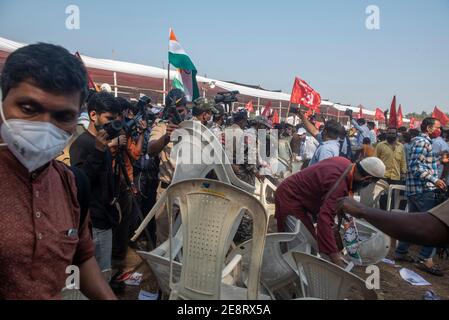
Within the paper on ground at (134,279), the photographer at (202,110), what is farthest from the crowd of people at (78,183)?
the photographer at (202,110)

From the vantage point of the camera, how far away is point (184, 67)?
5.34 m

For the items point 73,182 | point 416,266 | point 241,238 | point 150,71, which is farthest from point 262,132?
point 150,71

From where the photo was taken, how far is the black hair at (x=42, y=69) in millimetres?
1082

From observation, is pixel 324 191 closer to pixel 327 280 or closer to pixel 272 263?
pixel 272 263

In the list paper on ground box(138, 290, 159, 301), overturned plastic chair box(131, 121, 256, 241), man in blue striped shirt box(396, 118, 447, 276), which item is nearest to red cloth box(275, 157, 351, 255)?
overturned plastic chair box(131, 121, 256, 241)

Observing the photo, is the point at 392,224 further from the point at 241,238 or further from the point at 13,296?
the point at 241,238

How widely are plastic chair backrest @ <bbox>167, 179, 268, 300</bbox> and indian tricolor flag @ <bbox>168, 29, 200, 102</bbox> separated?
354 centimetres

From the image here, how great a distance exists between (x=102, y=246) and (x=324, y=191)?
6.56 feet

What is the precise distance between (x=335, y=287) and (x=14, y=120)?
202 centimetres

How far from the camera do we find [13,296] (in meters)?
1.04

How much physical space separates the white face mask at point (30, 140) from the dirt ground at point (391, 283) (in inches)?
97.2

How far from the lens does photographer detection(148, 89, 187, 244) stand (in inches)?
134

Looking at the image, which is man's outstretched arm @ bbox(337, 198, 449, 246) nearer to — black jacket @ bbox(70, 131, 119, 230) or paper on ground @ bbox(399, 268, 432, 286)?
black jacket @ bbox(70, 131, 119, 230)

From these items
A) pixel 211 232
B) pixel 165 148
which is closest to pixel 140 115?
pixel 165 148
